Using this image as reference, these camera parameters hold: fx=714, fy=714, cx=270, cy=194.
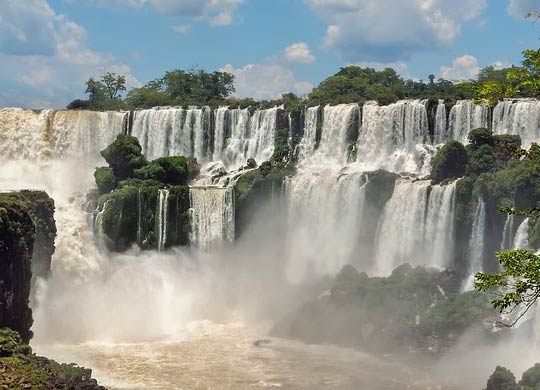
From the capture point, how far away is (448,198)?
3434 cm

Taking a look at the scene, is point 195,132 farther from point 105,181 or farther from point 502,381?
point 502,381

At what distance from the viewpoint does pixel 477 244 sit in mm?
33375

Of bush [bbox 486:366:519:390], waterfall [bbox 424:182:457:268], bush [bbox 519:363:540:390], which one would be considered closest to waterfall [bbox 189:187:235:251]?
waterfall [bbox 424:182:457:268]

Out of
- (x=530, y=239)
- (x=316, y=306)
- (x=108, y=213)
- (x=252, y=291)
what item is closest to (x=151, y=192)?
(x=108, y=213)

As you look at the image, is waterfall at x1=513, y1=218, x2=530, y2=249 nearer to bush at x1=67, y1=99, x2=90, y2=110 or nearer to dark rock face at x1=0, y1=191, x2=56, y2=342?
dark rock face at x1=0, y1=191, x2=56, y2=342

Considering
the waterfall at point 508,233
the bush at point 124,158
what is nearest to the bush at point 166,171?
the bush at point 124,158

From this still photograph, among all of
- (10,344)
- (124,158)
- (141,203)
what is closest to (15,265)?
(10,344)

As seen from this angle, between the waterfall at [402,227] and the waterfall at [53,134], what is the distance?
22409mm

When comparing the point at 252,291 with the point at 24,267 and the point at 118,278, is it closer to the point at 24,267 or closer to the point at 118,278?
the point at 118,278

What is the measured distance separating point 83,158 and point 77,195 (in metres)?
8.22

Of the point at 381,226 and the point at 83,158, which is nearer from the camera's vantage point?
the point at 381,226

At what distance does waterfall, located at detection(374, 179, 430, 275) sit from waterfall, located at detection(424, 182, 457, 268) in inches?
13.8

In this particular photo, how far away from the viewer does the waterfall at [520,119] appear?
37.8 meters

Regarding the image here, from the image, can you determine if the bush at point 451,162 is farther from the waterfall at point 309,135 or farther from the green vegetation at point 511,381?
the green vegetation at point 511,381
